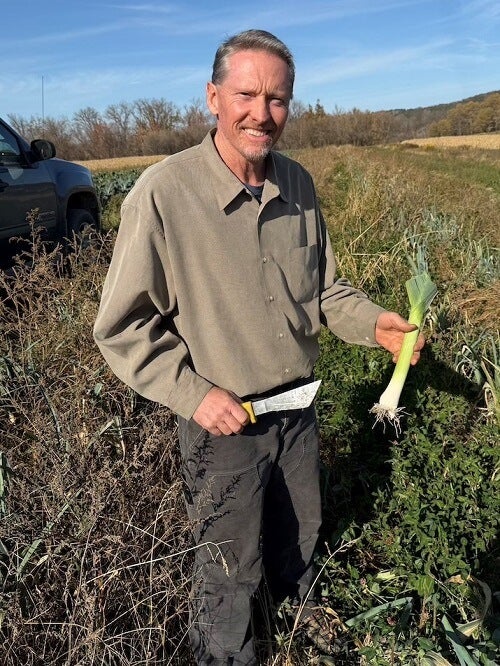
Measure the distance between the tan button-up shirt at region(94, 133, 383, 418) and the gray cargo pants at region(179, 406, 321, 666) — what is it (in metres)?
0.21

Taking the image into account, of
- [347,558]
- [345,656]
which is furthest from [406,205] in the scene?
[345,656]

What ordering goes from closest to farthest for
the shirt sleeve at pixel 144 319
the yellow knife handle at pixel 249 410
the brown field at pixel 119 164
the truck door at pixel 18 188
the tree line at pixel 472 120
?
1. the shirt sleeve at pixel 144 319
2. the yellow knife handle at pixel 249 410
3. the truck door at pixel 18 188
4. the brown field at pixel 119 164
5. the tree line at pixel 472 120

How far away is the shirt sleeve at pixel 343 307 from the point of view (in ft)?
7.17

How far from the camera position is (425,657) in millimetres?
1909

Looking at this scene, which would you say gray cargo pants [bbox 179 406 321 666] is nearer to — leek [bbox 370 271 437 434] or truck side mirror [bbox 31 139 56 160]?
leek [bbox 370 271 437 434]

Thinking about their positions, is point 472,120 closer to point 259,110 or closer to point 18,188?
point 18,188

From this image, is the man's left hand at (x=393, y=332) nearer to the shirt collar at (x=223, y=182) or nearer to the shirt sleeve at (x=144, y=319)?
the shirt collar at (x=223, y=182)

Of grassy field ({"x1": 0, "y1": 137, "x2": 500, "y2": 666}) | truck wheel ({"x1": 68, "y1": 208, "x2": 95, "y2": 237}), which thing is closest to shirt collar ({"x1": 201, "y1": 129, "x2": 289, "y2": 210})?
grassy field ({"x1": 0, "y1": 137, "x2": 500, "y2": 666})

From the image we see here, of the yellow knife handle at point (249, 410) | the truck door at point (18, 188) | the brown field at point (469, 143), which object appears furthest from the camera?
the brown field at point (469, 143)

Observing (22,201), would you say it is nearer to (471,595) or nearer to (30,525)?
(30,525)

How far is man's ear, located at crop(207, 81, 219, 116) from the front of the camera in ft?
6.06

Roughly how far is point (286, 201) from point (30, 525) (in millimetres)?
1382

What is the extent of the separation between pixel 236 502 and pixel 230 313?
2.10ft

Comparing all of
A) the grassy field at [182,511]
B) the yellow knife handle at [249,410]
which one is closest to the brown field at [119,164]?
the grassy field at [182,511]
